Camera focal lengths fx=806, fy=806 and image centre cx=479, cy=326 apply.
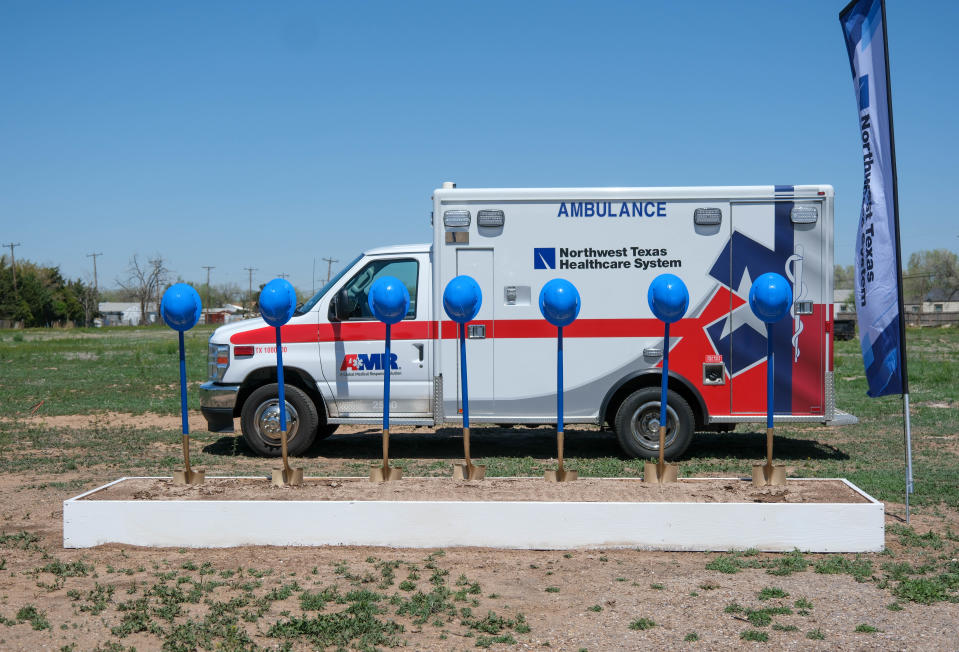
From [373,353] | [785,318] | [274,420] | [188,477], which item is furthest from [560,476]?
[274,420]

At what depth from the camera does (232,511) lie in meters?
5.88

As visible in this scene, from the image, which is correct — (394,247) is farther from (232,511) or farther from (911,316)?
(911,316)

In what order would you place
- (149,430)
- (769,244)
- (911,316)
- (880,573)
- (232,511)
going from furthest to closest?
(911,316) → (149,430) → (769,244) → (232,511) → (880,573)

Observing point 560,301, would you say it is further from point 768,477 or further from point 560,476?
point 768,477

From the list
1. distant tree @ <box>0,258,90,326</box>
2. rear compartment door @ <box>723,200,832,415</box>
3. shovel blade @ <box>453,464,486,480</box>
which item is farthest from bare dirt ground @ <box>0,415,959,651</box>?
distant tree @ <box>0,258,90,326</box>

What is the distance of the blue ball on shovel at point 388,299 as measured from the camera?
647cm

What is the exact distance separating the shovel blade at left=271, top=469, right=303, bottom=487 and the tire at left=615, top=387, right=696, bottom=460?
3702 millimetres

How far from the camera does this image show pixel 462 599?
15.6 feet

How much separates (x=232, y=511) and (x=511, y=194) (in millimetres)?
4507

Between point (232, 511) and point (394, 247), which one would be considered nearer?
point (232, 511)

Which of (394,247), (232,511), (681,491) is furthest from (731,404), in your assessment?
(232,511)

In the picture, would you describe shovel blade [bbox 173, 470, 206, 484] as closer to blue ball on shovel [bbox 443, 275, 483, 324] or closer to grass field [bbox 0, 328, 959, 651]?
grass field [bbox 0, 328, 959, 651]

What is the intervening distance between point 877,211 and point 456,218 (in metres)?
4.11

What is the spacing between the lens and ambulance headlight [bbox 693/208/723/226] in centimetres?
865
